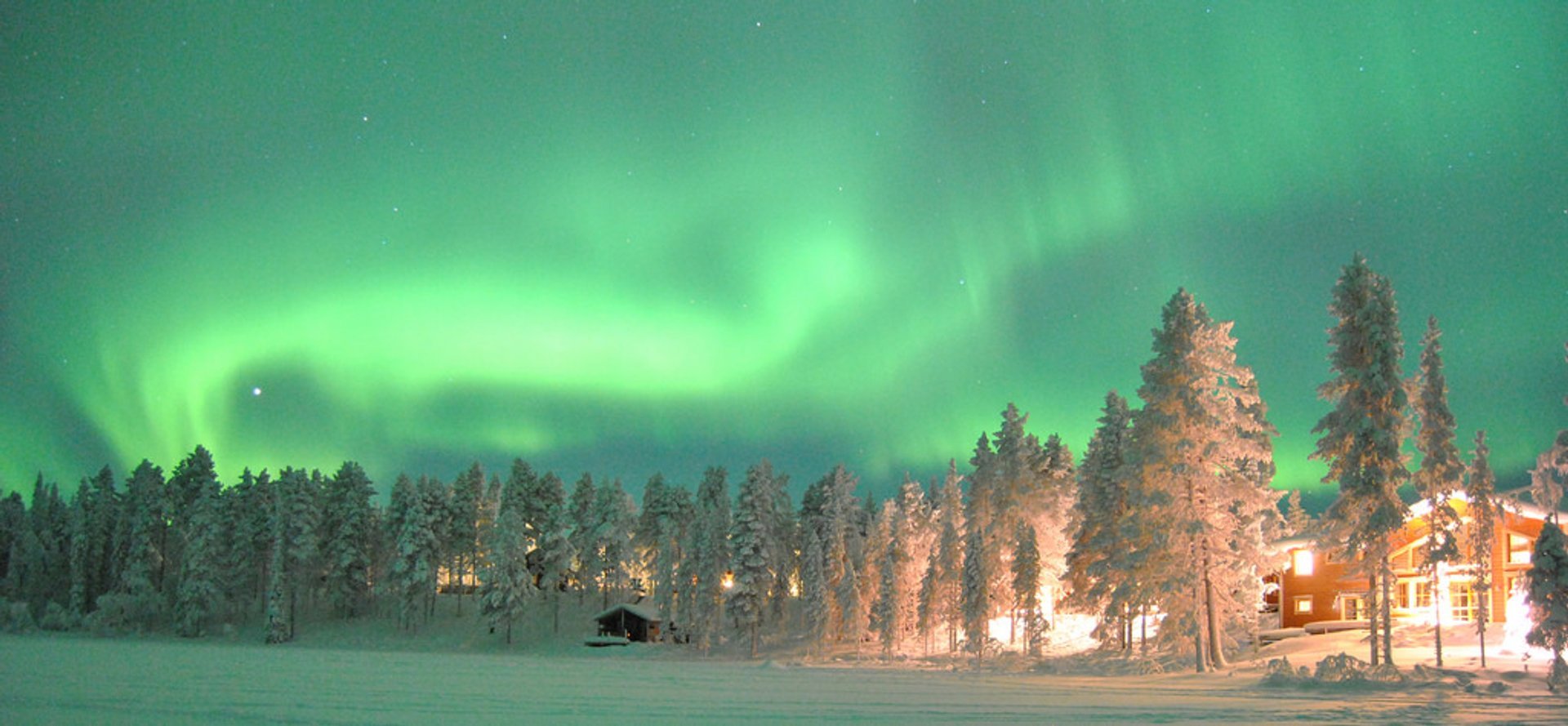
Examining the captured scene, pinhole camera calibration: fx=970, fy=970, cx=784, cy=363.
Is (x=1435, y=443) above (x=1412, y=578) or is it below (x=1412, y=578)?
above

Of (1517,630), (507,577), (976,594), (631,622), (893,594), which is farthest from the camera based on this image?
(631,622)

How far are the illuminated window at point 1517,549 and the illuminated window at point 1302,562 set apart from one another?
466 inches

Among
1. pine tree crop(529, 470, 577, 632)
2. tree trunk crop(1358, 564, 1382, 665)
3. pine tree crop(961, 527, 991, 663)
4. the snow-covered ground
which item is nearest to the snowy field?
the snow-covered ground

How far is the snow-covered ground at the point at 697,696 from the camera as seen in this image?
20891 millimetres

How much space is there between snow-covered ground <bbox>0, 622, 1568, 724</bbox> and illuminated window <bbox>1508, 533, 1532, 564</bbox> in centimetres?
836

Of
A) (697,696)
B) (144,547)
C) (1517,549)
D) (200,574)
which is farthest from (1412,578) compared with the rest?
(144,547)

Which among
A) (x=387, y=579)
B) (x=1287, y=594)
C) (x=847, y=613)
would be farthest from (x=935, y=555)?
(x=387, y=579)

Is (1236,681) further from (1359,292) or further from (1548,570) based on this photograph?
(1359,292)

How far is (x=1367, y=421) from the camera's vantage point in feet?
106

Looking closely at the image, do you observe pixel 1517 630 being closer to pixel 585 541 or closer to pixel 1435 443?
pixel 1435 443

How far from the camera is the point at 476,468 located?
9825 centimetres

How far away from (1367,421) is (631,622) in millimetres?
66087

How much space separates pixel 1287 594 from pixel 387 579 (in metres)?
74.1

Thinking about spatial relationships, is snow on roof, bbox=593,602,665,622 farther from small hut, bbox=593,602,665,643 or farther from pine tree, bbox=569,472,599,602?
pine tree, bbox=569,472,599,602
